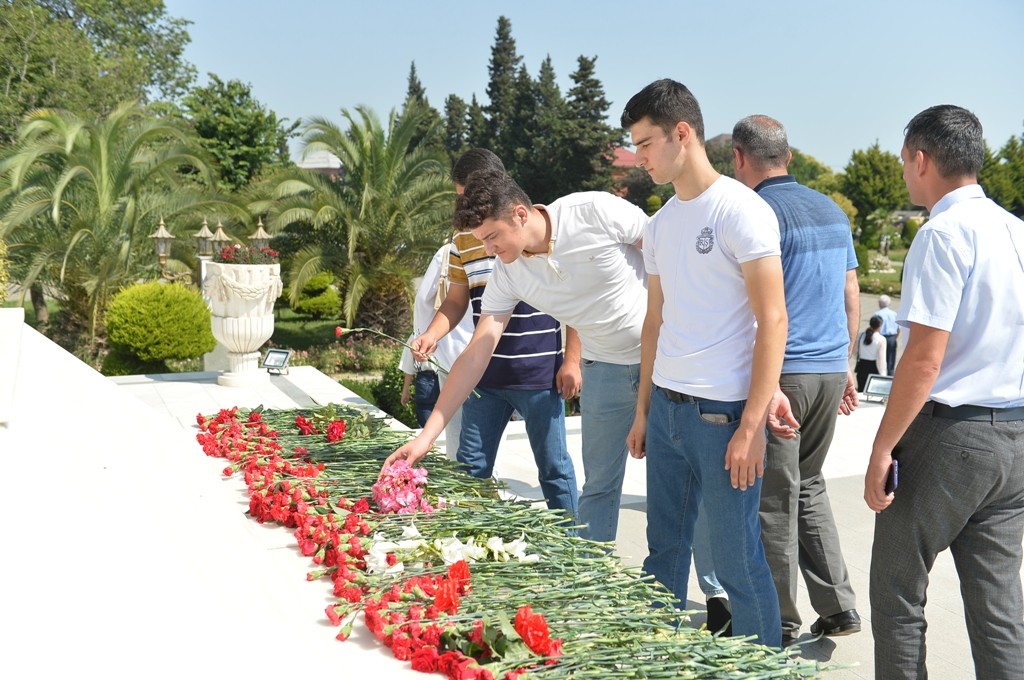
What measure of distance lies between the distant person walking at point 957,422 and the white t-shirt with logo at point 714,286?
1.28 ft

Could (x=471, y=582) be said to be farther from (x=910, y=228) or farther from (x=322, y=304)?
(x=910, y=228)

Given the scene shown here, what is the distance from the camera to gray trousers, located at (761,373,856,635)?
286 centimetres

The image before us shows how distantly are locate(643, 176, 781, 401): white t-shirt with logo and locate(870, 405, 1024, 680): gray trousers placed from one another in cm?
51

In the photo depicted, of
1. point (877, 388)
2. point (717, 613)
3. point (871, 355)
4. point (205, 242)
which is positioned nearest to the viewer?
point (717, 613)

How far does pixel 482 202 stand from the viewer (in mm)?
2689

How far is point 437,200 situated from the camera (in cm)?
1402

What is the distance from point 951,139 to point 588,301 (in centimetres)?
121

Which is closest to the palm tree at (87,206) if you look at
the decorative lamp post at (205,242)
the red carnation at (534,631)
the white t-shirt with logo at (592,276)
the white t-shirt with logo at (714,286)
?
the decorative lamp post at (205,242)

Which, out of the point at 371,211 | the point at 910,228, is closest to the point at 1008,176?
the point at 910,228

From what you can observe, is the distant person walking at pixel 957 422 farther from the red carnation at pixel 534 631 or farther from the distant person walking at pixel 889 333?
the distant person walking at pixel 889 333

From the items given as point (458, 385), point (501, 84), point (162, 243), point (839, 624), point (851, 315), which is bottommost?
point (839, 624)

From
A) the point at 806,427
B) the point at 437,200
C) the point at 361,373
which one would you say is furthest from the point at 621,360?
the point at 437,200

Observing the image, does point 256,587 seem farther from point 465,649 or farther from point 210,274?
point 210,274

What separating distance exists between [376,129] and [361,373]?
4.08 metres
